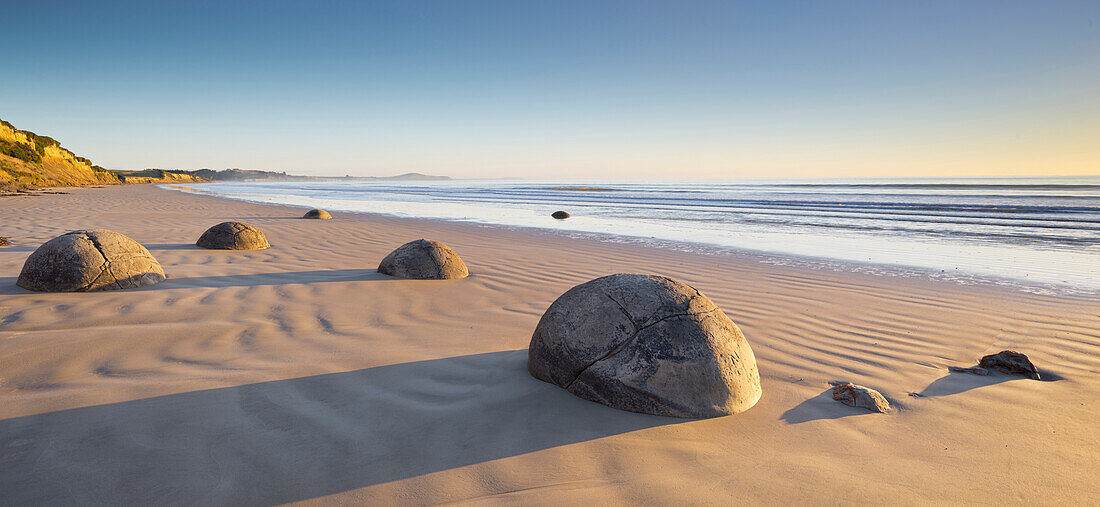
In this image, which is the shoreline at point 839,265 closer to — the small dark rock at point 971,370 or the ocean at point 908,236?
the ocean at point 908,236

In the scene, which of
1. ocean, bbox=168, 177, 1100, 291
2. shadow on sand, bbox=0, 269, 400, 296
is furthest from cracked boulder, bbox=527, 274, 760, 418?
ocean, bbox=168, 177, 1100, 291

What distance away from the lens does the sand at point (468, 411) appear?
2318 mm

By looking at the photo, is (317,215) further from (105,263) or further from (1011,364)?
(1011,364)

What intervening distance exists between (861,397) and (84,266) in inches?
282

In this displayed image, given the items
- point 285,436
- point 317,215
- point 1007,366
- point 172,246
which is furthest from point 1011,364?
point 317,215

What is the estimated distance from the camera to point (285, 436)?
8.71ft

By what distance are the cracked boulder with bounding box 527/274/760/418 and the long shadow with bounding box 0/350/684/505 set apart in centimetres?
13

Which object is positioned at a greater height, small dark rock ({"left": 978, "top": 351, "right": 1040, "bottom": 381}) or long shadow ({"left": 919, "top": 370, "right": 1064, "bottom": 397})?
small dark rock ({"left": 978, "top": 351, "right": 1040, "bottom": 381})

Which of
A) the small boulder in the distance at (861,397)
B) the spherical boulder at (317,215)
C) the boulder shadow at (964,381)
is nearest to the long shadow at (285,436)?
the small boulder in the distance at (861,397)

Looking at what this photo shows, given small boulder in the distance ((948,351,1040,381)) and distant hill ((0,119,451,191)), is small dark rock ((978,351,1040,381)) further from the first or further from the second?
distant hill ((0,119,451,191))

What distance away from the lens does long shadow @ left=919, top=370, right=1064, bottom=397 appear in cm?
349

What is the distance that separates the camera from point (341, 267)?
7664 mm

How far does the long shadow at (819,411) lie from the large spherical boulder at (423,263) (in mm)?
4816

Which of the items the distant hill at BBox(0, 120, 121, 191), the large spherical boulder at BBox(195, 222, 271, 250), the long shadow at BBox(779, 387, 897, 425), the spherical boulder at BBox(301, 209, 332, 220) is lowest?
the long shadow at BBox(779, 387, 897, 425)
